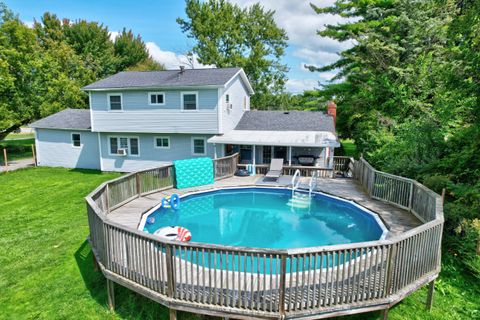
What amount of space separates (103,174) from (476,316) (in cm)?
1904

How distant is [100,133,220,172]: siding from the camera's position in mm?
17953

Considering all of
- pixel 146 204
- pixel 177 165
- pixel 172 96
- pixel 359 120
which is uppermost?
pixel 172 96

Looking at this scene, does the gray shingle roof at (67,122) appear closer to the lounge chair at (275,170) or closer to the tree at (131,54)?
the lounge chair at (275,170)

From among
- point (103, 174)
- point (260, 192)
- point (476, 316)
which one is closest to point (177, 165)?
point (260, 192)

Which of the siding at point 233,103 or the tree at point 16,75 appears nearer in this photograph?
the siding at point 233,103

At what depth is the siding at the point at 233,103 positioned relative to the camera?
17.0 m

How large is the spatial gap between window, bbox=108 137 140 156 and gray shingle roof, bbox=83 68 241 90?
134 inches

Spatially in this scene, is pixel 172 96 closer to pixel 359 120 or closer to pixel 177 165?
pixel 177 165

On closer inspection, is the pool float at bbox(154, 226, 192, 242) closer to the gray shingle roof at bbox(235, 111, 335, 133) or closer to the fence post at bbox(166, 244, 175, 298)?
the fence post at bbox(166, 244, 175, 298)

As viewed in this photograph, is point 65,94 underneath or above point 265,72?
underneath

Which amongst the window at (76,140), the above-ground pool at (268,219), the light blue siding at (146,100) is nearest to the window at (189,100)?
the light blue siding at (146,100)

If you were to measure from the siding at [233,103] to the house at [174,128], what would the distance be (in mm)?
60

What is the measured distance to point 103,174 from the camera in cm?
1878

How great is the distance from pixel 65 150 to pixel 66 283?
55.5 feet
